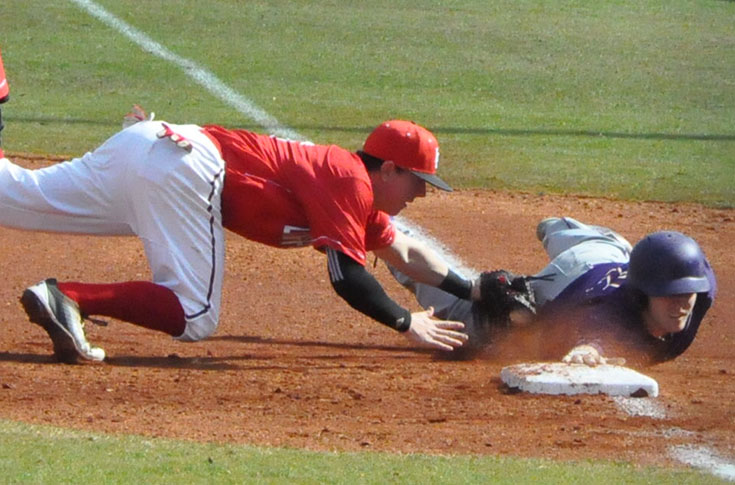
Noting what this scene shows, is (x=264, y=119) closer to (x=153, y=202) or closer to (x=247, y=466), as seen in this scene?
(x=153, y=202)

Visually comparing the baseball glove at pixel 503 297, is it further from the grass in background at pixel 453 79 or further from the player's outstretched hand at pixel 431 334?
the grass in background at pixel 453 79

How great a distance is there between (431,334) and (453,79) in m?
7.51

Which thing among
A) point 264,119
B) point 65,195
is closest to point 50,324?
point 65,195

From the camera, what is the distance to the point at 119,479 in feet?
12.8

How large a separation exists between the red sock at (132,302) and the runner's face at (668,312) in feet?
6.16

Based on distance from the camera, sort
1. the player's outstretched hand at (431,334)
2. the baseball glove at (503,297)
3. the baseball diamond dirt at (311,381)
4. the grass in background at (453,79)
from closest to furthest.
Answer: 1. the baseball diamond dirt at (311,381)
2. the player's outstretched hand at (431,334)
3. the baseball glove at (503,297)
4. the grass in background at (453,79)

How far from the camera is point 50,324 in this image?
5242mm

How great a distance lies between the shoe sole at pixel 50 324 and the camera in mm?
5203

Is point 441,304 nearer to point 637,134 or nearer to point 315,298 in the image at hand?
point 315,298

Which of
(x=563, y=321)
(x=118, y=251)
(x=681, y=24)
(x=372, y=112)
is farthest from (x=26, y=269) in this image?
(x=681, y=24)

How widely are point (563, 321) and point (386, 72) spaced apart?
717 cm

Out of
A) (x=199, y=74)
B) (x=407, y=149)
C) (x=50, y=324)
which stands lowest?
(x=199, y=74)

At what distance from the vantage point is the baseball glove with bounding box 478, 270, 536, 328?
596 cm

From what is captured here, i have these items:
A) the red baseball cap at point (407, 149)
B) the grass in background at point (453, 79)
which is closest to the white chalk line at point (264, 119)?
the grass in background at point (453, 79)
